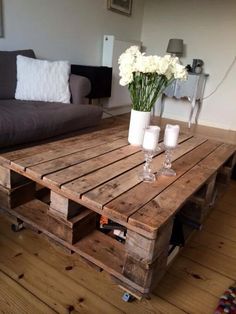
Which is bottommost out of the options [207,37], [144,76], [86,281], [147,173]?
[86,281]

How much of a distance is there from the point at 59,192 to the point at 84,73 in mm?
2326

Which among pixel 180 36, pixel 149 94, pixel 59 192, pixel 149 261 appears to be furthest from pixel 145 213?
pixel 180 36

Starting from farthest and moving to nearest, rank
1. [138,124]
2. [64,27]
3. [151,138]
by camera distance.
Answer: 1. [64,27]
2. [138,124]
3. [151,138]

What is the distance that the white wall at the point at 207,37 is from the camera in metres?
3.46

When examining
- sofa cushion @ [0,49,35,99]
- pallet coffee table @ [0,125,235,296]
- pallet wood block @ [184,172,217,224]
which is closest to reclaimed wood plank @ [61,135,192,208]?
pallet coffee table @ [0,125,235,296]

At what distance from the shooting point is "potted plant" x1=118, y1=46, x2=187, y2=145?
1.19 meters

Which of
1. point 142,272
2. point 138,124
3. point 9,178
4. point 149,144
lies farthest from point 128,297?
point 138,124

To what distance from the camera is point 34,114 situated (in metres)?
1.72

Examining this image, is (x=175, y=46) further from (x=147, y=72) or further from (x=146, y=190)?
(x=146, y=190)

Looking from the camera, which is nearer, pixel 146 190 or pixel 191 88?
pixel 146 190

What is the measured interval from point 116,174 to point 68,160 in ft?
0.75

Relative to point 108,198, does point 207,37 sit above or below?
above

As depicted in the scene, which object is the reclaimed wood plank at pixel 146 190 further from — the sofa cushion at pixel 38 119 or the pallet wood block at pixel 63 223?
the sofa cushion at pixel 38 119

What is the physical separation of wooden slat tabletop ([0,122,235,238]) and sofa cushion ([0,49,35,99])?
97 centimetres
